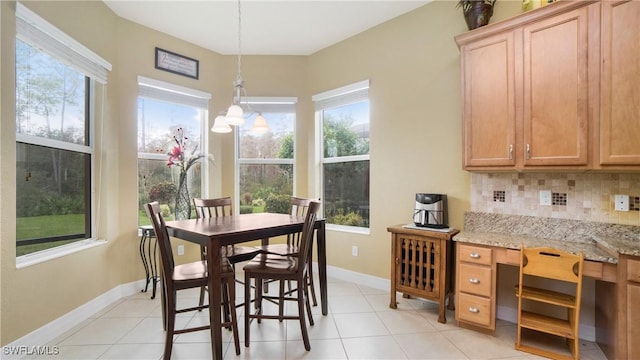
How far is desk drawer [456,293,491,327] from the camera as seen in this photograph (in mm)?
2311

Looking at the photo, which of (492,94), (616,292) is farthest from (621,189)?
(492,94)

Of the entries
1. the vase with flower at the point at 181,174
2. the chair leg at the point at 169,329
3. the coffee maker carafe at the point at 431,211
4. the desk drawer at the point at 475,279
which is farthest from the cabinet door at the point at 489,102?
the vase with flower at the point at 181,174

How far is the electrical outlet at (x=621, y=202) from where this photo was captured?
2.13 meters

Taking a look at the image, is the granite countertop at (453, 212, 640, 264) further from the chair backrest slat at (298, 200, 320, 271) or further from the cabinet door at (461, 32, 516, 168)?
the chair backrest slat at (298, 200, 320, 271)

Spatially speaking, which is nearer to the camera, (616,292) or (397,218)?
(616,292)

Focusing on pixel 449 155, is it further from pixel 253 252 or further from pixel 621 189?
pixel 253 252

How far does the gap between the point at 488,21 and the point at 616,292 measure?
2.18 m

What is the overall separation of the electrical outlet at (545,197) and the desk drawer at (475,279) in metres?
0.72

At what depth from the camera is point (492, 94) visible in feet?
7.86

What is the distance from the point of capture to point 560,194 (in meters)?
2.37

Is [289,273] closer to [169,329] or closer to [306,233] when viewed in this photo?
[306,233]

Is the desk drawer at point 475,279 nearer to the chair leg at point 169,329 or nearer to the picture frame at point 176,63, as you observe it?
the chair leg at point 169,329

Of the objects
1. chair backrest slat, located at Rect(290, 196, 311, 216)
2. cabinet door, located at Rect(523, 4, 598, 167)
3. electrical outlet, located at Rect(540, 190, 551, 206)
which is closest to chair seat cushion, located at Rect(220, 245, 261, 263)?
chair backrest slat, located at Rect(290, 196, 311, 216)

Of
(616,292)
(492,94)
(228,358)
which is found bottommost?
(228,358)
